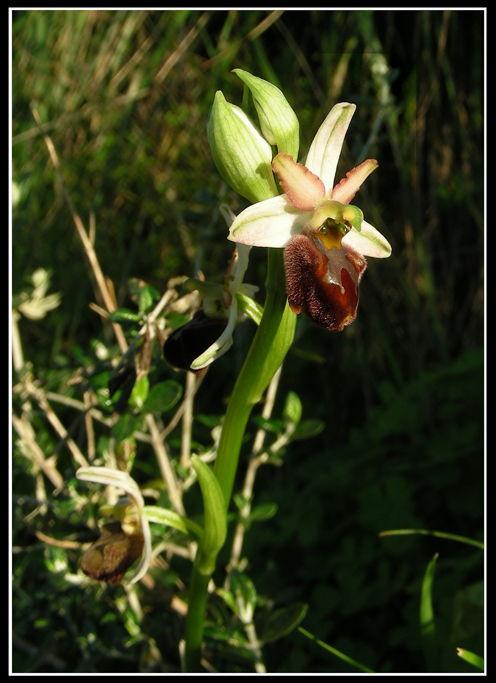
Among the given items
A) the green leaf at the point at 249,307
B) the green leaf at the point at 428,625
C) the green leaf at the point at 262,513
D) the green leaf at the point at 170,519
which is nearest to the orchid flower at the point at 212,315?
the green leaf at the point at 249,307

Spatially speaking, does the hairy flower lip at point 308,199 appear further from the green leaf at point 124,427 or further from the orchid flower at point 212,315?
the green leaf at point 124,427

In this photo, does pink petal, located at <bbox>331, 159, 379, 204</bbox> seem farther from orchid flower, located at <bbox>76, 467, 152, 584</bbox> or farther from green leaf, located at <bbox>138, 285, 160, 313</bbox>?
orchid flower, located at <bbox>76, 467, 152, 584</bbox>

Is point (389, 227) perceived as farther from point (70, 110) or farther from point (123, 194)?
point (70, 110)

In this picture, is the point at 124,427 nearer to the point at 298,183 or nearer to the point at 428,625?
the point at 298,183

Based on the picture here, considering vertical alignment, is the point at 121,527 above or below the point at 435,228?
above

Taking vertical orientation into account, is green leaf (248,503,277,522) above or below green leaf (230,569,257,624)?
above

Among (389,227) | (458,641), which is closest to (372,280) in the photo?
(389,227)

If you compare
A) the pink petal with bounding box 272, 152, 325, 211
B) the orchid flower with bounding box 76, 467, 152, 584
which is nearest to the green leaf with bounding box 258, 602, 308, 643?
the orchid flower with bounding box 76, 467, 152, 584
